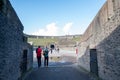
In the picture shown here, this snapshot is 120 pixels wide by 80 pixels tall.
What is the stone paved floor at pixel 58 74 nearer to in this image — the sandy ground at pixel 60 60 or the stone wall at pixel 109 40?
the stone wall at pixel 109 40

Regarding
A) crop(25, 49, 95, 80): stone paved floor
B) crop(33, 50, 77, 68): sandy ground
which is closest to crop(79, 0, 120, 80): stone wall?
crop(25, 49, 95, 80): stone paved floor

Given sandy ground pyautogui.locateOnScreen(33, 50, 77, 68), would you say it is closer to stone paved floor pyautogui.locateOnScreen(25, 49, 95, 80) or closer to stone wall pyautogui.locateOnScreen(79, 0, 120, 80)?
stone paved floor pyautogui.locateOnScreen(25, 49, 95, 80)

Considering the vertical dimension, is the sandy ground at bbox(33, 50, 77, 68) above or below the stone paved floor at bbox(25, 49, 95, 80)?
above

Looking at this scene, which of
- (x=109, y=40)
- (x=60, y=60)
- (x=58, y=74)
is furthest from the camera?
(x=60, y=60)

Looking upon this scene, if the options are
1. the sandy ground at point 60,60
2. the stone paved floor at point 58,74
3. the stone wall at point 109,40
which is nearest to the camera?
the stone wall at point 109,40

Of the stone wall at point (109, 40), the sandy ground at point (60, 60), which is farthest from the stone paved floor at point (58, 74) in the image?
the sandy ground at point (60, 60)

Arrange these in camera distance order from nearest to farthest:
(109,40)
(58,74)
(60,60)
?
1. (109,40)
2. (58,74)
3. (60,60)

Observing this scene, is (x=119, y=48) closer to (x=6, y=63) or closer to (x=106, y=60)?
(x=106, y=60)

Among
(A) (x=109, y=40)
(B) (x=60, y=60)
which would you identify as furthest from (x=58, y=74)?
(B) (x=60, y=60)

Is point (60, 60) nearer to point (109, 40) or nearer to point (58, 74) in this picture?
point (58, 74)

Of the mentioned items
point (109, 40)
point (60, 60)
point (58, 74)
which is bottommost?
point (58, 74)

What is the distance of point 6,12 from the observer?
696 cm

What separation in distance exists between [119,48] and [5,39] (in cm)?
400

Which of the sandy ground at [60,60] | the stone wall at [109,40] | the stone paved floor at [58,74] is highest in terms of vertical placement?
the stone wall at [109,40]
